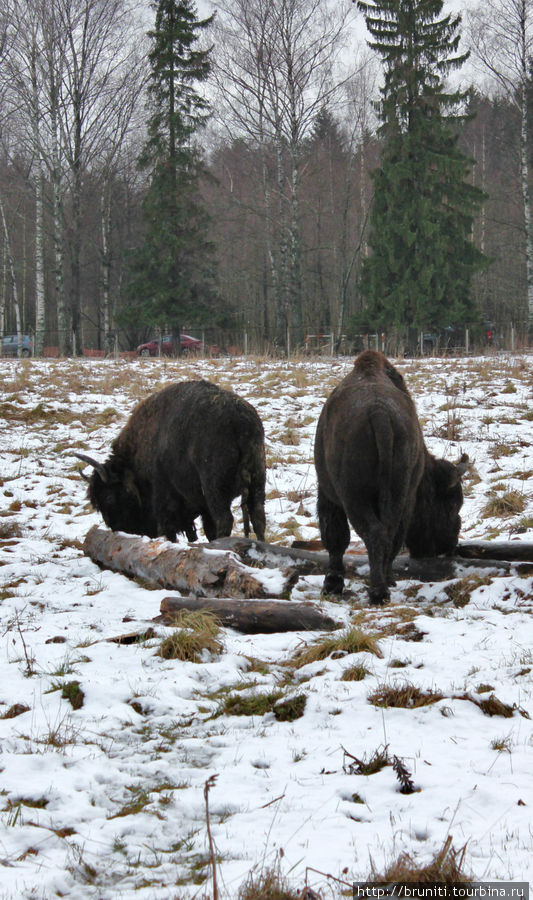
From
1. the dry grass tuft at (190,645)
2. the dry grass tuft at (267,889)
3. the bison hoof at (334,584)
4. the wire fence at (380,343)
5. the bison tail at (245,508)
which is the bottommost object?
the bison hoof at (334,584)

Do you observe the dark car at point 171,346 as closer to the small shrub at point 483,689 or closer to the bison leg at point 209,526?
the bison leg at point 209,526

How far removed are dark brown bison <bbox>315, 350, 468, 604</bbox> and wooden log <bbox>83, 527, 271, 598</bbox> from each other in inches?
37.9

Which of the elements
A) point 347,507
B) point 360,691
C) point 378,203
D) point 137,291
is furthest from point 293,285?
point 360,691

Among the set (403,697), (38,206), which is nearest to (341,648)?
(403,697)

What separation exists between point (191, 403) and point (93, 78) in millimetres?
28667

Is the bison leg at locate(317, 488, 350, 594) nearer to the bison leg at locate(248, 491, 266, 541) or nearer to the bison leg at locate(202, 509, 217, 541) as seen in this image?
the bison leg at locate(248, 491, 266, 541)

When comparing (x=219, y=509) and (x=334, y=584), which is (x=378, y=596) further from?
(x=219, y=509)

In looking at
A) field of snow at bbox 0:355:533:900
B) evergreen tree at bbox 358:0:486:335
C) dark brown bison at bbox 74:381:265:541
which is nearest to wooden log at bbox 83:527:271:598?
field of snow at bbox 0:355:533:900

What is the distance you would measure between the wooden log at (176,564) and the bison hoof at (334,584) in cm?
91

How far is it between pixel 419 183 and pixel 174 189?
36.3 feet

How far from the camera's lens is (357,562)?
6336mm

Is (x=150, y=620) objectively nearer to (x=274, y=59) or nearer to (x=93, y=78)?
(x=274, y=59)

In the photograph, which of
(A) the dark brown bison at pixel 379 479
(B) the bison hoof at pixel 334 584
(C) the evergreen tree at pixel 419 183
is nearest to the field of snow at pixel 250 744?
(B) the bison hoof at pixel 334 584

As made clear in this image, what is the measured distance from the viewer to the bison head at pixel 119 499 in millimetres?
8000
